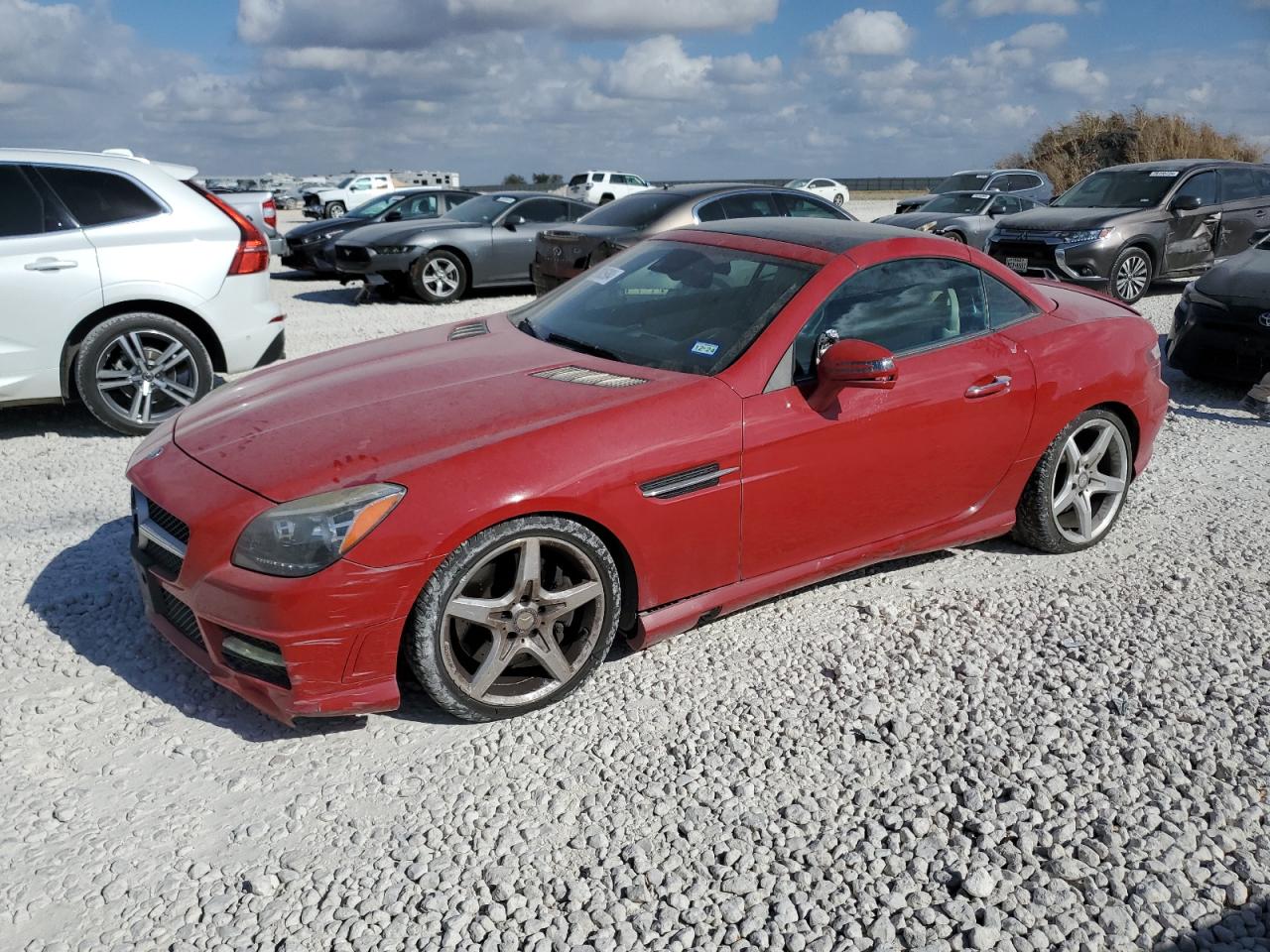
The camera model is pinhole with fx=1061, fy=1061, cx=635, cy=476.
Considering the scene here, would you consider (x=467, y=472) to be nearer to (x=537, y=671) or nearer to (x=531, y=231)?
(x=537, y=671)

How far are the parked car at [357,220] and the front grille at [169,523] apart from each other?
11280 mm

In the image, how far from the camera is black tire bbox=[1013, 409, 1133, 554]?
4566 mm

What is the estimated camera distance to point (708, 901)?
264 cm

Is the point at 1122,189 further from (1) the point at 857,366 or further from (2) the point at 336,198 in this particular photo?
(2) the point at 336,198

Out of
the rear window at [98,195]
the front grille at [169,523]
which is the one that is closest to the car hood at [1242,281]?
the front grille at [169,523]

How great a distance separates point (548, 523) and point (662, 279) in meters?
1.49

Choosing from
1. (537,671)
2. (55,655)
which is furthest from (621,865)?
(55,655)

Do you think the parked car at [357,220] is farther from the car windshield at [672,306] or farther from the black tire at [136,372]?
the car windshield at [672,306]

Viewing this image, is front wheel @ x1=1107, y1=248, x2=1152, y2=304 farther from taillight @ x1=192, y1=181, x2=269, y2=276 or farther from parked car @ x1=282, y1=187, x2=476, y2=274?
taillight @ x1=192, y1=181, x2=269, y2=276

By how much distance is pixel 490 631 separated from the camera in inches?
132

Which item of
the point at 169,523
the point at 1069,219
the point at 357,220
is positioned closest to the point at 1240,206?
the point at 1069,219

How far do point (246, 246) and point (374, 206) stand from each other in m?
11.1

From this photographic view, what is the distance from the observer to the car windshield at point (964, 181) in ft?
69.7

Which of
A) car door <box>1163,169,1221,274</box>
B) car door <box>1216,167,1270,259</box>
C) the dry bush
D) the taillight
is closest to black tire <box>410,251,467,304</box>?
the taillight
